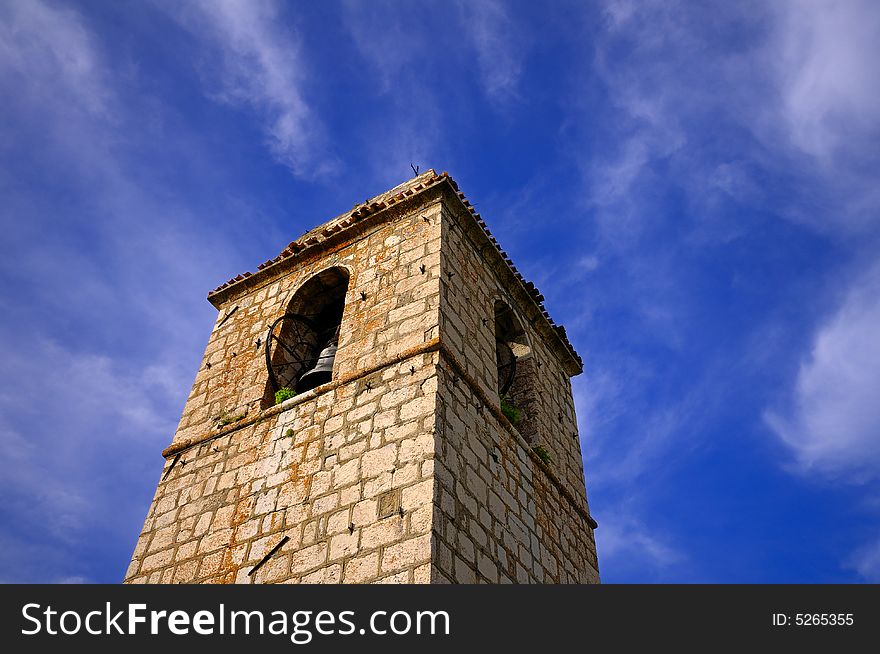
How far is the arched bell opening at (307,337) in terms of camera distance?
25.3ft

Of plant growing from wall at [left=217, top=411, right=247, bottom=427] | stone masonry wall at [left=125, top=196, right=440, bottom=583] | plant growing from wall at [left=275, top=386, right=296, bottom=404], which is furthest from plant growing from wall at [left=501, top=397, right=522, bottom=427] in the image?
plant growing from wall at [left=217, top=411, right=247, bottom=427]

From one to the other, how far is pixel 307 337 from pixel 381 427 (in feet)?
9.17

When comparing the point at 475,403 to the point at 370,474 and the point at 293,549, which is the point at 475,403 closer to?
the point at 370,474

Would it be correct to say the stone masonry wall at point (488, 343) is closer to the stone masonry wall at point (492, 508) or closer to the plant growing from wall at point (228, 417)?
the stone masonry wall at point (492, 508)

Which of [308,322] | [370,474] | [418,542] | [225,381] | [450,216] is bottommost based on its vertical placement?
[418,542]

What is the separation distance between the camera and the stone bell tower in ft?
18.7

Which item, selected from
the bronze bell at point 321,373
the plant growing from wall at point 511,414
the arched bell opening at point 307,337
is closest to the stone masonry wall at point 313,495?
the bronze bell at point 321,373

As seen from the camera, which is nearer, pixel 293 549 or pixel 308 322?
pixel 293 549

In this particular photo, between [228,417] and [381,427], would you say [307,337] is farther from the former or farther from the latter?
[381,427]

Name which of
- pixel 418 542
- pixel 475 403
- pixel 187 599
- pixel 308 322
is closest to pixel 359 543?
pixel 418 542

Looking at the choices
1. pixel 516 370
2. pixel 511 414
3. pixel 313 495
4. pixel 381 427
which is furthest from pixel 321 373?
pixel 516 370

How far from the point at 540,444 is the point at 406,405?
246cm

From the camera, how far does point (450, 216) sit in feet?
27.8

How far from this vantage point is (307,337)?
344 inches
